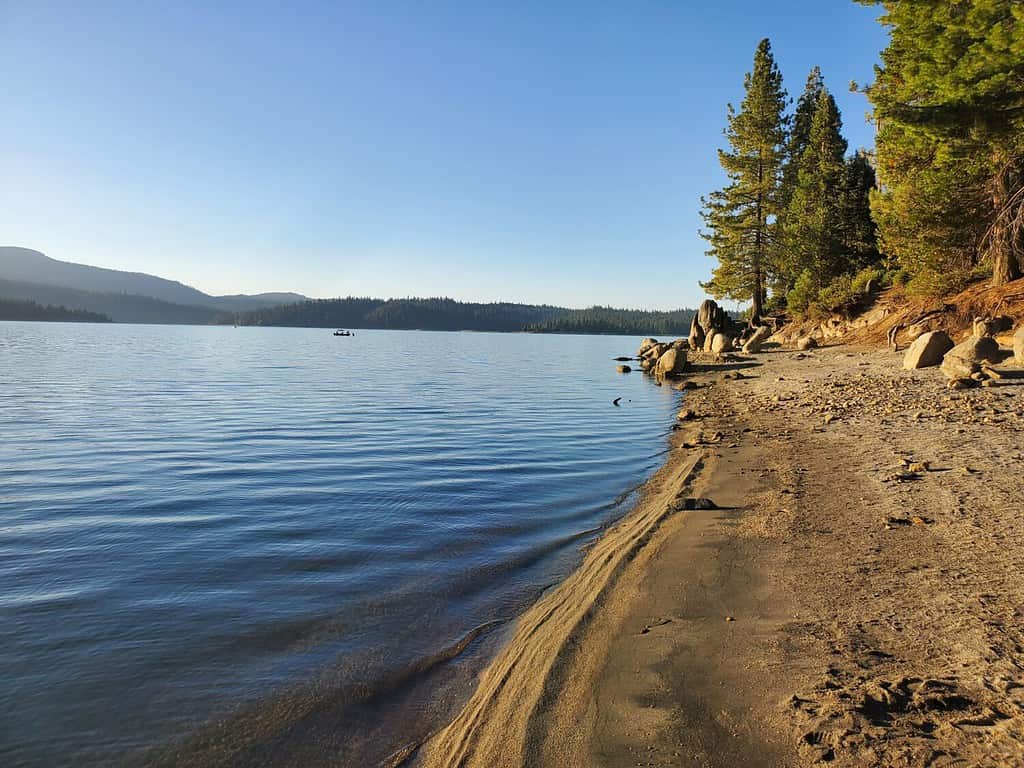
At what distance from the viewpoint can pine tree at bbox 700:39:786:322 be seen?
44.3 meters

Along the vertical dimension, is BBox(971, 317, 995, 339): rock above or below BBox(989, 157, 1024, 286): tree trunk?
below

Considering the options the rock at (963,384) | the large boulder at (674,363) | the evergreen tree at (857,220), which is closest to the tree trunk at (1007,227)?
the rock at (963,384)

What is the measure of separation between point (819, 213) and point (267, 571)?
1599 inches

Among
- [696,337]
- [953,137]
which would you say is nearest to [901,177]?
[953,137]

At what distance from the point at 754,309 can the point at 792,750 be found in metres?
48.6

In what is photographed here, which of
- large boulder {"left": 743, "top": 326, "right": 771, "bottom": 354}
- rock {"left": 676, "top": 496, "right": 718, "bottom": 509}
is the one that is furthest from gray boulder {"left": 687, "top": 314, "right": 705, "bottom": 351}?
rock {"left": 676, "top": 496, "right": 718, "bottom": 509}

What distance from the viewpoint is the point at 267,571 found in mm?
7086

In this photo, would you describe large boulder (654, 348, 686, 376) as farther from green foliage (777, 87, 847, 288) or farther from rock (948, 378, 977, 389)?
rock (948, 378, 977, 389)

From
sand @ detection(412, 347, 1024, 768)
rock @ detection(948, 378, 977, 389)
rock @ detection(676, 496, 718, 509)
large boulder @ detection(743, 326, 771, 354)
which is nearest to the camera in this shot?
sand @ detection(412, 347, 1024, 768)

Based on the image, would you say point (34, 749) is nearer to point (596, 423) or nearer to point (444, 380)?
point (596, 423)

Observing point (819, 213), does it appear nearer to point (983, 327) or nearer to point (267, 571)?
point (983, 327)

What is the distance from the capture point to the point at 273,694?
4.66 m

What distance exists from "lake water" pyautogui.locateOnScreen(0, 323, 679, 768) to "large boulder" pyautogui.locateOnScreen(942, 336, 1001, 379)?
780 cm

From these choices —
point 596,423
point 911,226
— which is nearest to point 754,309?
point 911,226
